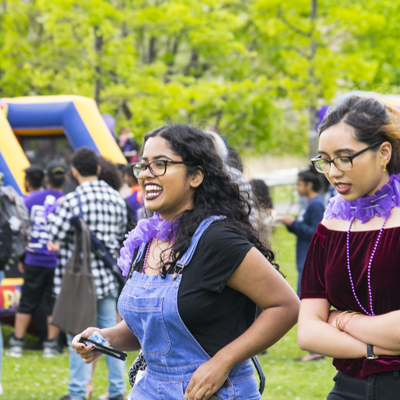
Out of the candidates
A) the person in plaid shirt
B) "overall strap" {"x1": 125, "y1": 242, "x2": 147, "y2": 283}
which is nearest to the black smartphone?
"overall strap" {"x1": 125, "y1": 242, "x2": 147, "y2": 283}

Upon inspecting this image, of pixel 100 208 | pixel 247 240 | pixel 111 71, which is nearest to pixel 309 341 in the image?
pixel 247 240

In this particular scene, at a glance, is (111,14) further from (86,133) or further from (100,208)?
(100,208)

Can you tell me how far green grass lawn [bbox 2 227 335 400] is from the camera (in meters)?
5.36

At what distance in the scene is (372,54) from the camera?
1528 cm

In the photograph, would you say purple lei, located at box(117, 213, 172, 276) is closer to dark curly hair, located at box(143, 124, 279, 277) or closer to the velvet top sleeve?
Result: dark curly hair, located at box(143, 124, 279, 277)

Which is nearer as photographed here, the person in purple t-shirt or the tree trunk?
the person in purple t-shirt

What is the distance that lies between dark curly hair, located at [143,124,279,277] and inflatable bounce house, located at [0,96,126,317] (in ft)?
20.8

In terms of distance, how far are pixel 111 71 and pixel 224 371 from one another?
45.2 feet

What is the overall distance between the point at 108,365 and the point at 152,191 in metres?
3.20

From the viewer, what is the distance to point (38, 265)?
6.58 m

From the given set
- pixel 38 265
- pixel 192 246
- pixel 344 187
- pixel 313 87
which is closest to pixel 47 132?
pixel 38 265

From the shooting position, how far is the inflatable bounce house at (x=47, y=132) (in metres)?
8.63

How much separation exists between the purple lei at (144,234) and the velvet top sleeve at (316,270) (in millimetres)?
519

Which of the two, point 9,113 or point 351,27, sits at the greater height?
point 351,27
